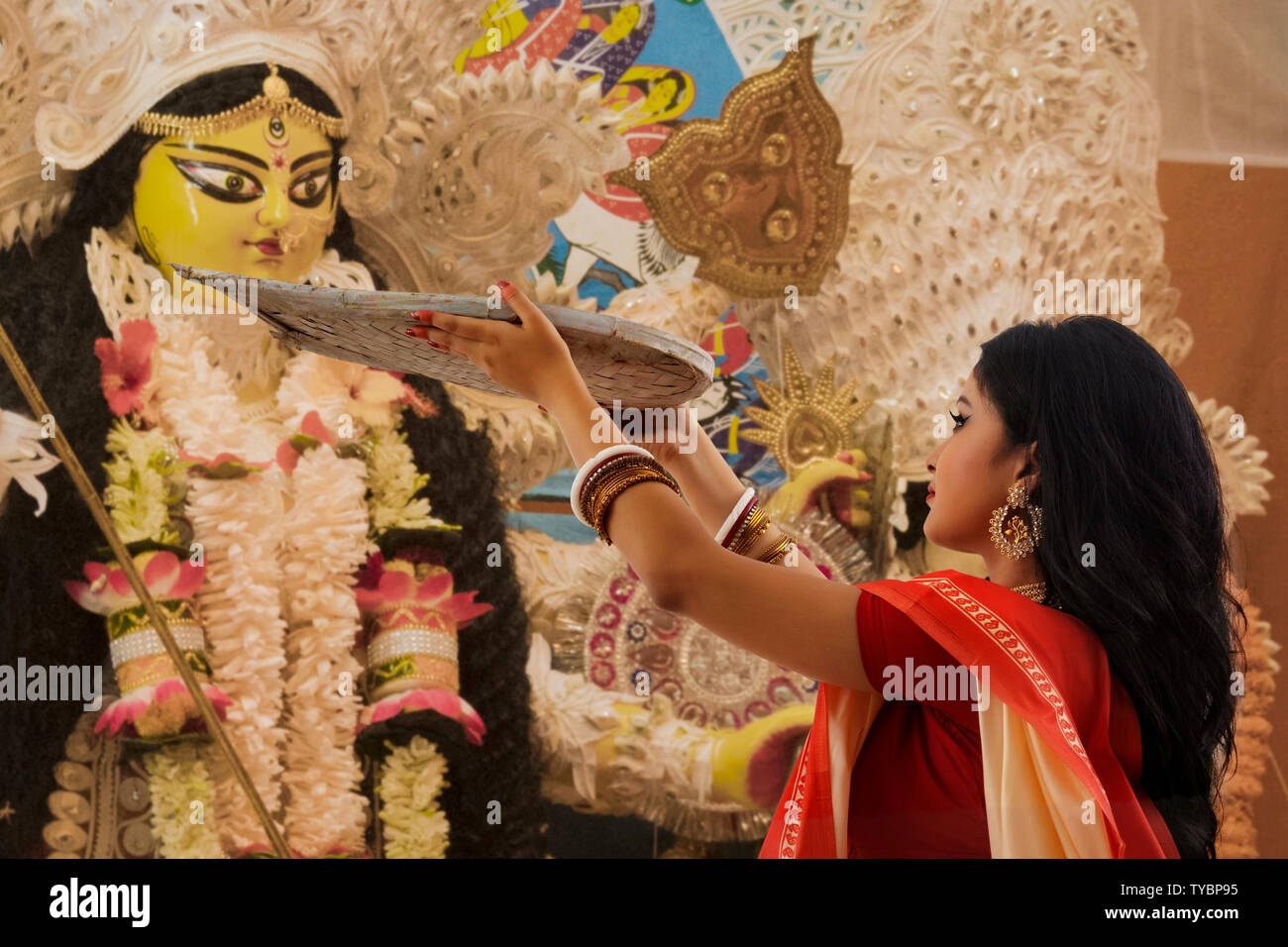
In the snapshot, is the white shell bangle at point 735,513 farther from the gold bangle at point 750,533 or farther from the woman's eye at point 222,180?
the woman's eye at point 222,180

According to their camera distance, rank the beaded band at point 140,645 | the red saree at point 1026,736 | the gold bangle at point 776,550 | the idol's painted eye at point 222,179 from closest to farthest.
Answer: the red saree at point 1026,736 → the gold bangle at point 776,550 → the beaded band at point 140,645 → the idol's painted eye at point 222,179

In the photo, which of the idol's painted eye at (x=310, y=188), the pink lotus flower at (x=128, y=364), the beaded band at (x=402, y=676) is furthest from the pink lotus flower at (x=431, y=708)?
the idol's painted eye at (x=310, y=188)

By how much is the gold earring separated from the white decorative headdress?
1.37 m

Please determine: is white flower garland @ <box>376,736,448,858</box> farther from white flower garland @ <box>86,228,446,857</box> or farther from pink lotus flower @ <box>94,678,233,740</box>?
pink lotus flower @ <box>94,678,233,740</box>

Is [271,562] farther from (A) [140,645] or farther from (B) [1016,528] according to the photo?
(B) [1016,528]

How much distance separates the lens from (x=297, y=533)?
217cm

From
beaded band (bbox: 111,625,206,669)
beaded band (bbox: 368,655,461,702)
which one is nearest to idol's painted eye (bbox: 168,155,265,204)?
beaded band (bbox: 111,625,206,669)

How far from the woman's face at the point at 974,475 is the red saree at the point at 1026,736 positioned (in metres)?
0.11

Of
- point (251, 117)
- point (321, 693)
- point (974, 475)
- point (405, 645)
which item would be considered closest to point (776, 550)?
point (974, 475)

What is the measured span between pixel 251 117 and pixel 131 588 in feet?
3.06

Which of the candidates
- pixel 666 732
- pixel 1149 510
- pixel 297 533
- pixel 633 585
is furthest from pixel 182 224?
pixel 1149 510

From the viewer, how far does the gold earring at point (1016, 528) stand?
1104 millimetres
